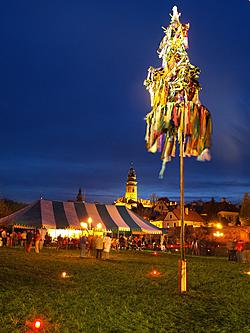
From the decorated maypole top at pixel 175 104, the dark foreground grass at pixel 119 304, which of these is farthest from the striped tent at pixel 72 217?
the decorated maypole top at pixel 175 104

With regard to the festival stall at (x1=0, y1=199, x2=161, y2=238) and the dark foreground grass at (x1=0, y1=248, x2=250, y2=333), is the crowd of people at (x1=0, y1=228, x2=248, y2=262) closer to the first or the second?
the festival stall at (x1=0, y1=199, x2=161, y2=238)

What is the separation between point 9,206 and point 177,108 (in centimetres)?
7115

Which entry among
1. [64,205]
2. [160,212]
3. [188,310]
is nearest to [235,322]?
[188,310]

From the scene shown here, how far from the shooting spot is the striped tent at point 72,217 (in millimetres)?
28703

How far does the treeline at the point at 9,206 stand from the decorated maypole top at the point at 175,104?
2243 inches

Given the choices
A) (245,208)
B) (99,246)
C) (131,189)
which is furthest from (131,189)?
(99,246)

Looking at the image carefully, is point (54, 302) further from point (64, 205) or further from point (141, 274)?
point (64, 205)

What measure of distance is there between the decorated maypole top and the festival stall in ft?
61.0

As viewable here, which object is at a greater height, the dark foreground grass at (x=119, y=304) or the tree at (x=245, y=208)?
the tree at (x=245, y=208)

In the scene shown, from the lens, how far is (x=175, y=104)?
32.6 feet

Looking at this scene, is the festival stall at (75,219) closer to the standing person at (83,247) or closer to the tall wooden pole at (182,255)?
the standing person at (83,247)

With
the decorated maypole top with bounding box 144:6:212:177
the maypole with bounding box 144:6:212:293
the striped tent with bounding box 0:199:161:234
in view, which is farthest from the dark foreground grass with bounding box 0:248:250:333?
the striped tent with bounding box 0:199:161:234

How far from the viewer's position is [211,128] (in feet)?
32.8

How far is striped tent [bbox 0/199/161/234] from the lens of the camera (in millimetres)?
28703
